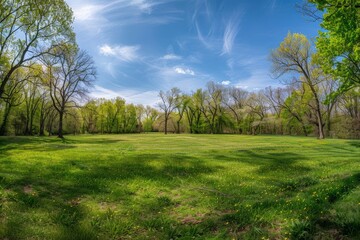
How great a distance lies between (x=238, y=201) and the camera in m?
7.62

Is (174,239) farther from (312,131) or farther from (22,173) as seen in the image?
(312,131)

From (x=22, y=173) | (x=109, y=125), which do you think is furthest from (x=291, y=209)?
(x=109, y=125)

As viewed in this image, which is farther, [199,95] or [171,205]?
[199,95]

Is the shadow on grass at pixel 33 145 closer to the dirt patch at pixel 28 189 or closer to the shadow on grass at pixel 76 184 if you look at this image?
the shadow on grass at pixel 76 184

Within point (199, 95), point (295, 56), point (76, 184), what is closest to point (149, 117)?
point (199, 95)

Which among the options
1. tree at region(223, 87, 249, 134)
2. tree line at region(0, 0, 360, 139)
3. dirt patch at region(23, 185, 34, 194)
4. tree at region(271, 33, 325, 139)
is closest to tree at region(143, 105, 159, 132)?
tree line at region(0, 0, 360, 139)

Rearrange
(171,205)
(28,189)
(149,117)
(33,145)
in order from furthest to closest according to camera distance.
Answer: (149,117) < (33,145) < (28,189) < (171,205)

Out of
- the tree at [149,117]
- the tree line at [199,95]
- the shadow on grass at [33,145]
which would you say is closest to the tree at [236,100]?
the tree line at [199,95]

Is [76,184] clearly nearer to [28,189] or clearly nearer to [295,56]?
[28,189]

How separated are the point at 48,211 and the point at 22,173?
5639mm

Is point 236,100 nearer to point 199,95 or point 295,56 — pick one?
point 199,95

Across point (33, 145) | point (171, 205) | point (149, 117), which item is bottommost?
point (171, 205)

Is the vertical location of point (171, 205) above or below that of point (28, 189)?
below

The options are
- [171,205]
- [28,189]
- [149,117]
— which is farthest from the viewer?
[149,117]
